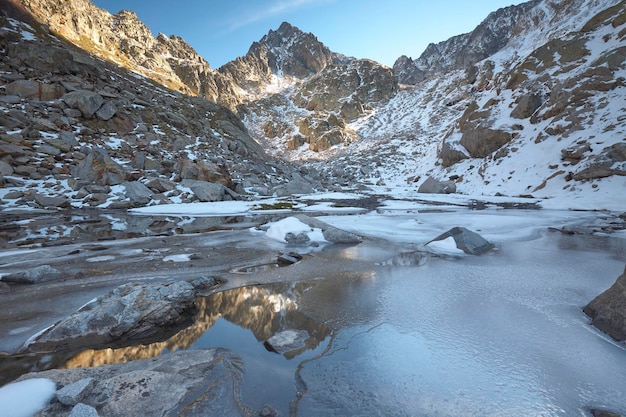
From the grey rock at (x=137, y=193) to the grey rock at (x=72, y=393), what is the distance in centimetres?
1764

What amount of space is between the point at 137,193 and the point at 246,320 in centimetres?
1726

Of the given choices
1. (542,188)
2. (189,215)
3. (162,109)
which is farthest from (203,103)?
(542,188)

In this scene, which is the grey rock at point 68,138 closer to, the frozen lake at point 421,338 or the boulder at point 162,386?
the frozen lake at point 421,338

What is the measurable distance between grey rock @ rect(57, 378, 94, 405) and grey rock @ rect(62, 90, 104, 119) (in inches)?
1116

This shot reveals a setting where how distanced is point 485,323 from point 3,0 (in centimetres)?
5005

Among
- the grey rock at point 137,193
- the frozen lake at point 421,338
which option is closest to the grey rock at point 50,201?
the grey rock at point 137,193

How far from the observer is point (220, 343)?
348 cm

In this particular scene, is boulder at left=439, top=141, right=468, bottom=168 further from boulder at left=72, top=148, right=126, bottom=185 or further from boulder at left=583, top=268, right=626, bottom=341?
boulder at left=72, top=148, right=126, bottom=185

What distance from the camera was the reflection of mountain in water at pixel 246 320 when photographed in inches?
131

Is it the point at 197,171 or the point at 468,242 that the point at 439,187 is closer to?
the point at 197,171

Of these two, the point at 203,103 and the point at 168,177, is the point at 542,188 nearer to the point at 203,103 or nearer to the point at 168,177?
the point at 168,177

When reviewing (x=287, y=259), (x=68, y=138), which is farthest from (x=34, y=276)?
(x=68, y=138)

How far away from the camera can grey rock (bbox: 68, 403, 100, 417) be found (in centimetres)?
208

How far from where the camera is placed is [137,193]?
58.9 feet
